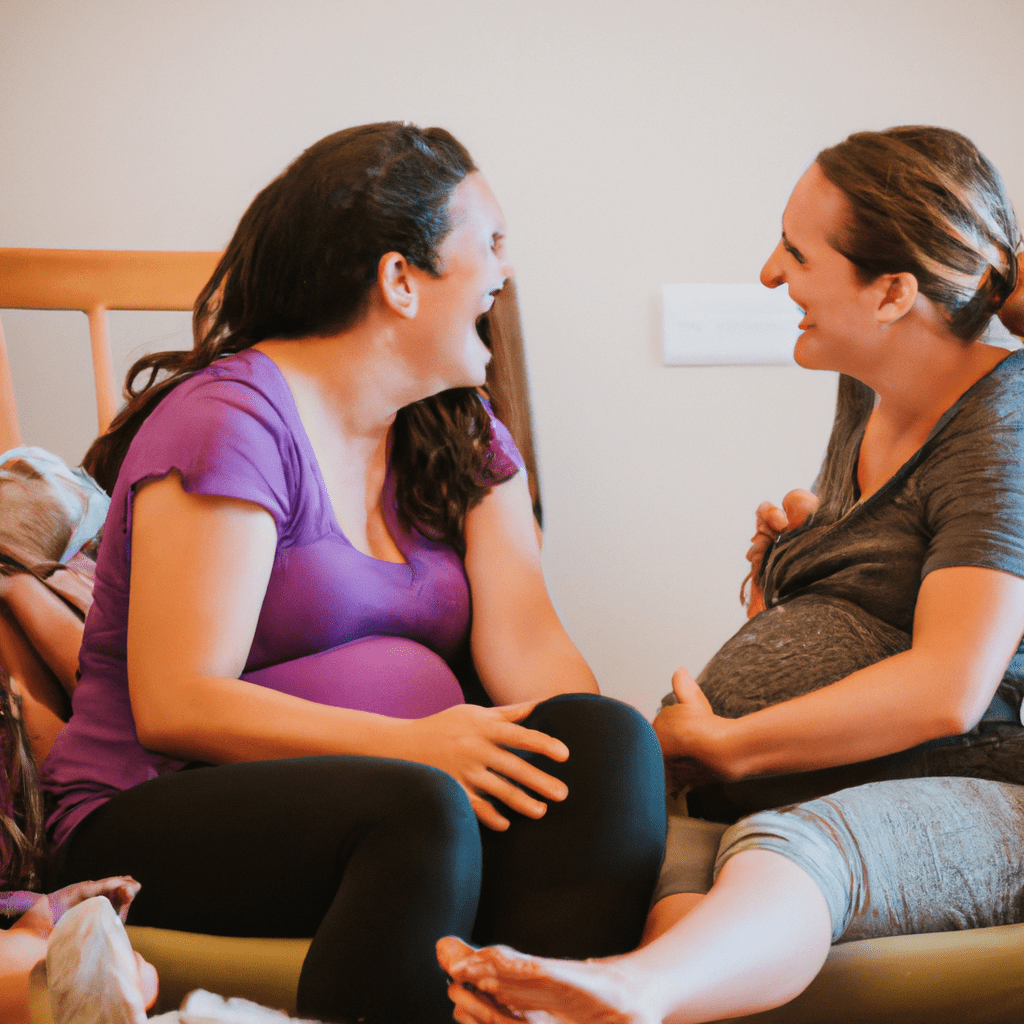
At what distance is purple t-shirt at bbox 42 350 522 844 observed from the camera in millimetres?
733

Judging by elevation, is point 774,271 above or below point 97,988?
above

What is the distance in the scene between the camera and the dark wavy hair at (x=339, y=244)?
2.77 feet

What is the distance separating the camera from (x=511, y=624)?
0.92 meters

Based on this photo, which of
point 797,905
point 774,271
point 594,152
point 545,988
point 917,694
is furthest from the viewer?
point 594,152

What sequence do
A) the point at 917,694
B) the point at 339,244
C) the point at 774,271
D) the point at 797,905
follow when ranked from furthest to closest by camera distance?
the point at 774,271 < the point at 339,244 < the point at 917,694 < the point at 797,905

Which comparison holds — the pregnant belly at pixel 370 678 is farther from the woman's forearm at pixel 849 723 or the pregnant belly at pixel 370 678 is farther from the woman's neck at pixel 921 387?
the woman's neck at pixel 921 387

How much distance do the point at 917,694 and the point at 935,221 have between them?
40cm

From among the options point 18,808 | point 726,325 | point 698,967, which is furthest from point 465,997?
point 726,325

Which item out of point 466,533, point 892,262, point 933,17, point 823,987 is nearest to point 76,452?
point 466,533

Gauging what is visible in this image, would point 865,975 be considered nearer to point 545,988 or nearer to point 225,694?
point 545,988

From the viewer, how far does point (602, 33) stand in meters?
1.63

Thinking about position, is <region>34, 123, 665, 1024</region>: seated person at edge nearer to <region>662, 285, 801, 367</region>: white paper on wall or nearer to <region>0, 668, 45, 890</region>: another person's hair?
<region>0, 668, 45, 890</region>: another person's hair

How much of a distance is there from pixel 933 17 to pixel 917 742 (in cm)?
149

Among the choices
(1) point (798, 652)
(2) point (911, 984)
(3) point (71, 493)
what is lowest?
(2) point (911, 984)
